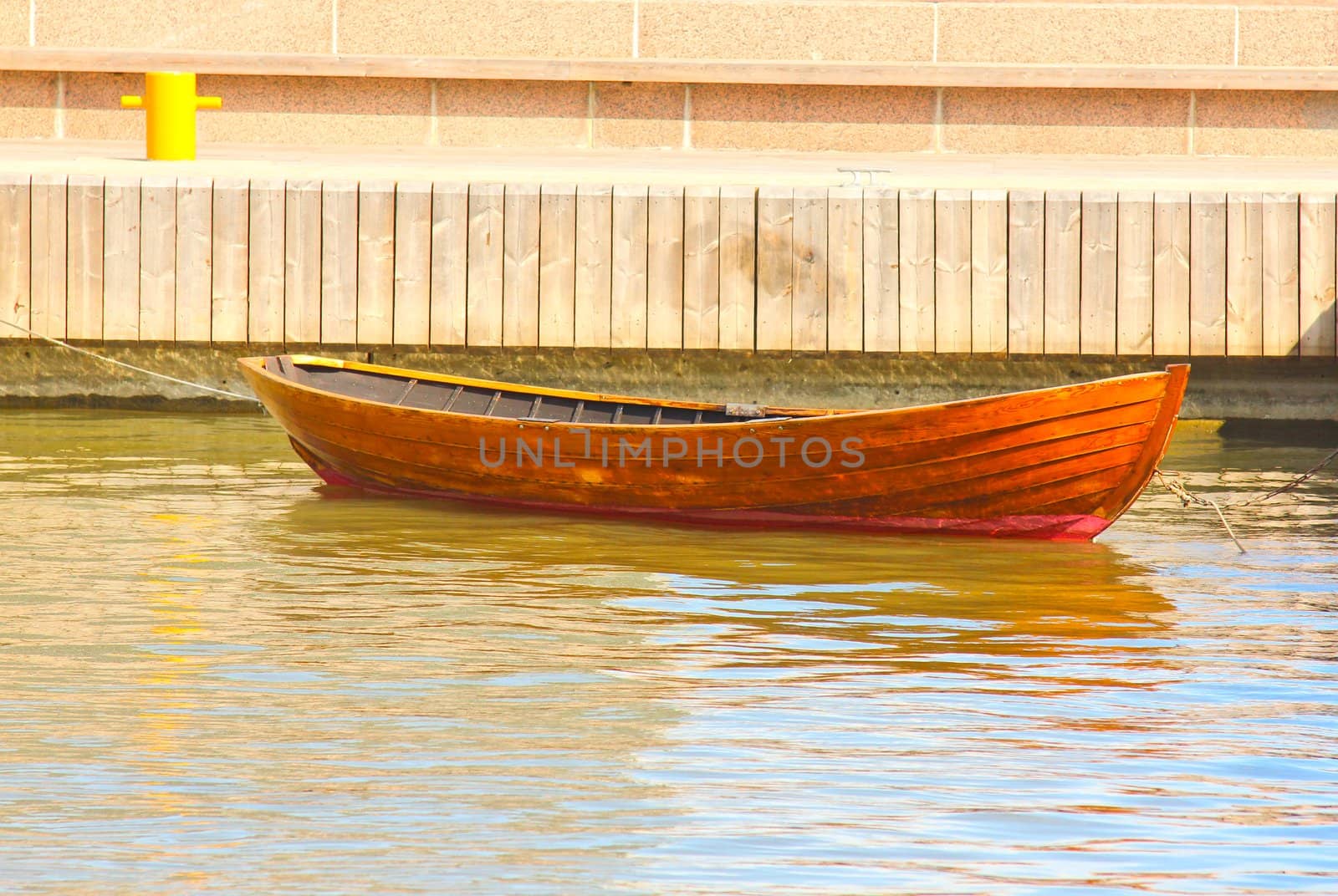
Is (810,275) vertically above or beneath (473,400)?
above

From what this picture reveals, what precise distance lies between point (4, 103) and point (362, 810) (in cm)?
1411

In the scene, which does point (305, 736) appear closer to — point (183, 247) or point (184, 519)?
point (184, 519)

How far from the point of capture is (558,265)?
38.5 ft

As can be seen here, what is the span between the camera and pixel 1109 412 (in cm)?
877

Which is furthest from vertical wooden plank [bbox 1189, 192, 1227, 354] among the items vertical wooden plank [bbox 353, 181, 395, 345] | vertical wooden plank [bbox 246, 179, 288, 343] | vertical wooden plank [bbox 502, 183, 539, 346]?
vertical wooden plank [bbox 246, 179, 288, 343]

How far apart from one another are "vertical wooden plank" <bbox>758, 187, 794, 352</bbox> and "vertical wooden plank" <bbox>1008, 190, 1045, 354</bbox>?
1.45 m

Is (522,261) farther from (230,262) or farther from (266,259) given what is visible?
(230,262)

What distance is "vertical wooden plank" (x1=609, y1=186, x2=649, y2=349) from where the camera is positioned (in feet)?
38.4

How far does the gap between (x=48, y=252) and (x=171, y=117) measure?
2689mm

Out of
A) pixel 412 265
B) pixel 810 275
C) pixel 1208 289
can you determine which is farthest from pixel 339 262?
pixel 1208 289

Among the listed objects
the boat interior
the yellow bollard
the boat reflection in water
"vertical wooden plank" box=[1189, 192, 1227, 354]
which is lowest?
the boat reflection in water

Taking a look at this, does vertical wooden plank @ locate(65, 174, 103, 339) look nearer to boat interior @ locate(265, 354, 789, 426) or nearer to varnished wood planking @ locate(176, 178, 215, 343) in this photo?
varnished wood planking @ locate(176, 178, 215, 343)

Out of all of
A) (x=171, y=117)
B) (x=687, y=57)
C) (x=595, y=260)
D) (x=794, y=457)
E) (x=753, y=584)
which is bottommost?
(x=753, y=584)

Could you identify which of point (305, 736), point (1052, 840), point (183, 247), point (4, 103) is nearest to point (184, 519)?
point (183, 247)
